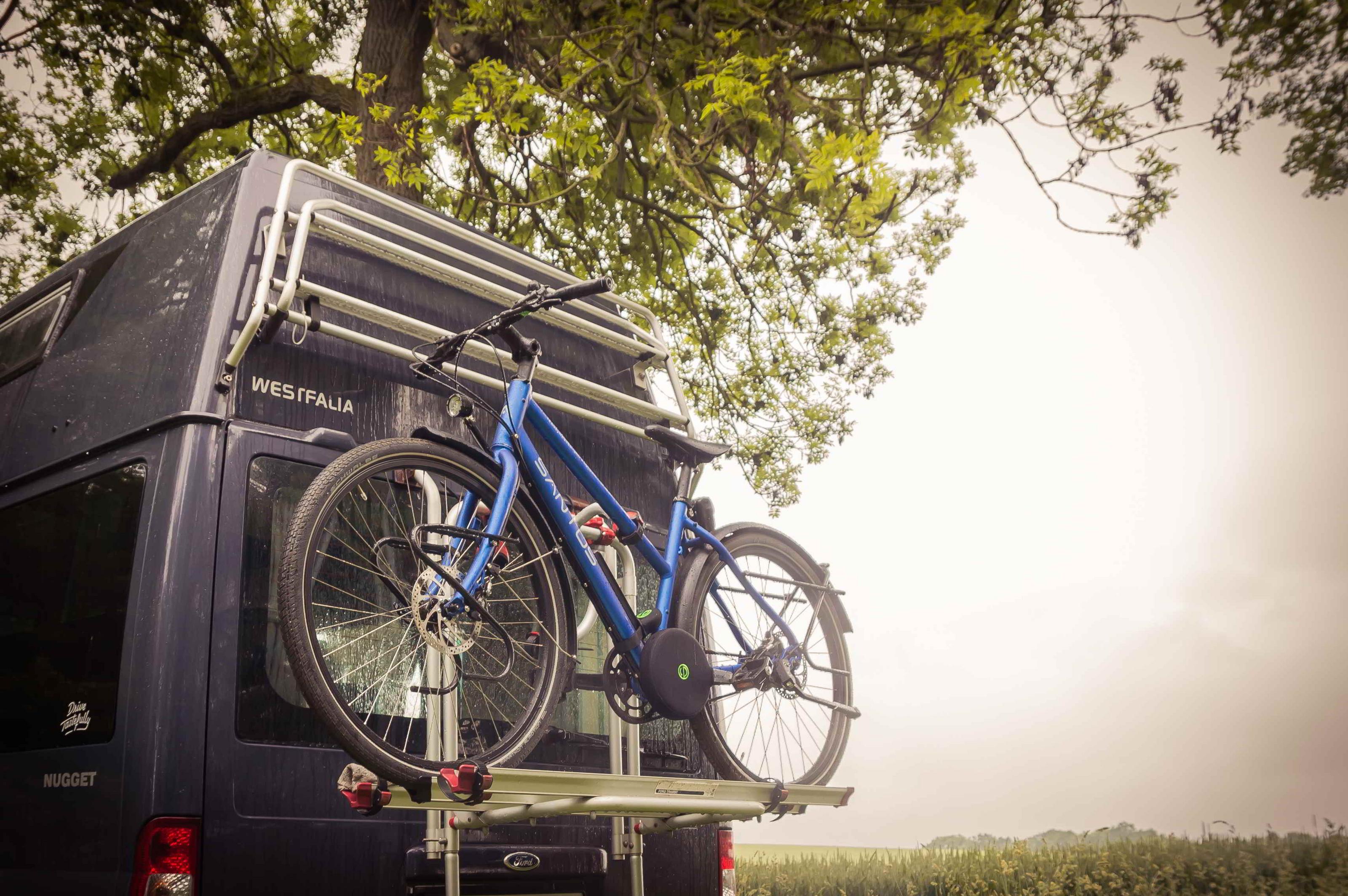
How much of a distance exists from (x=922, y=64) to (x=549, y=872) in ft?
18.6

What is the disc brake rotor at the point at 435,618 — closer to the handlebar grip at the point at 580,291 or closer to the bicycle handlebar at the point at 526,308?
the bicycle handlebar at the point at 526,308

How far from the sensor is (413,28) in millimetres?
8883

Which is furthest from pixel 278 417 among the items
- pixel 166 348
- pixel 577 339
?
pixel 577 339

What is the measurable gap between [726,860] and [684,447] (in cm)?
155

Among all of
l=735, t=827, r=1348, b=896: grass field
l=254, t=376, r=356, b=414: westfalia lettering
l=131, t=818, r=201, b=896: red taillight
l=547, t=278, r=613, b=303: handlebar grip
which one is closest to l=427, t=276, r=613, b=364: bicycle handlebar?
l=547, t=278, r=613, b=303: handlebar grip

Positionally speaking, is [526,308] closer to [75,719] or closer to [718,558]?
[718,558]

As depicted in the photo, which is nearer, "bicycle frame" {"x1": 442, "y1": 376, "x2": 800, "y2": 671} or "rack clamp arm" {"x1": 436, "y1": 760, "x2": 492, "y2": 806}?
"rack clamp arm" {"x1": 436, "y1": 760, "x2": 492, "y2": 806}

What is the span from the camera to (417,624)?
9.96 feet

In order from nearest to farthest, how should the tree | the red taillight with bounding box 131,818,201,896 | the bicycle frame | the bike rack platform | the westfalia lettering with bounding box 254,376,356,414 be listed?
the red taillight with bounding box 131,818,201,896
the bike rack platform
the westfalia lettering with bounding box 254,376,356,414
the bicycle frame
the tree

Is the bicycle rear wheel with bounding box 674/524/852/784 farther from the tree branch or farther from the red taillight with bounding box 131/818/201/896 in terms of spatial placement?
the tree branch

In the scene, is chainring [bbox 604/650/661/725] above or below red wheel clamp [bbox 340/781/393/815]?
above

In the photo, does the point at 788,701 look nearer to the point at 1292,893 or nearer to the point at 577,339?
the point at 577,339

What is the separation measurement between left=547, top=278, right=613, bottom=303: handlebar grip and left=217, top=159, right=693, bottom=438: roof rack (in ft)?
0.85

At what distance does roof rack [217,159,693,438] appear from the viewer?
326cm
